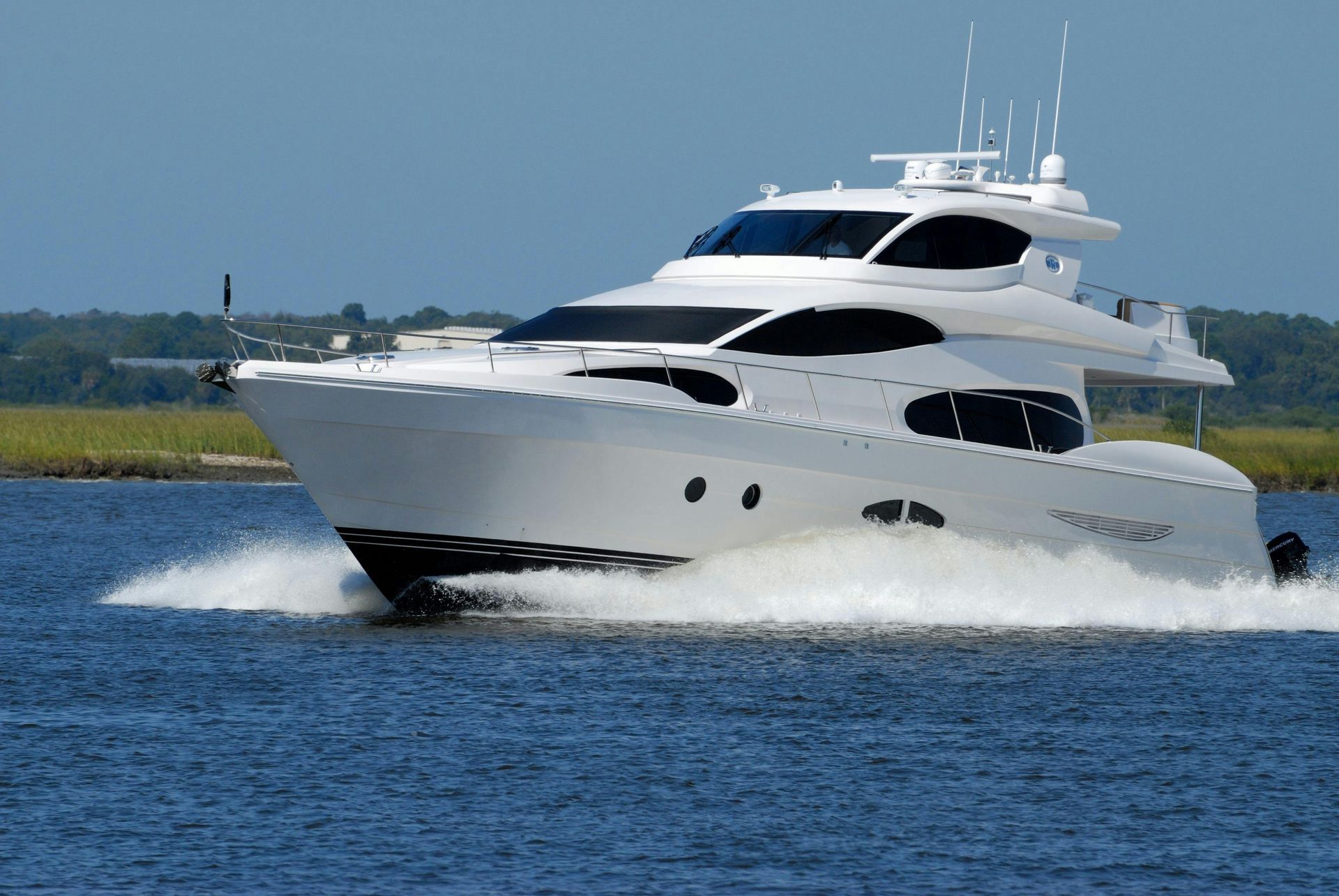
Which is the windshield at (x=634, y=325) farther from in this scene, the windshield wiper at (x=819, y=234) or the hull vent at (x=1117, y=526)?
the hull vent at (x=1117, y=526)

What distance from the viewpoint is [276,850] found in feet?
26.4

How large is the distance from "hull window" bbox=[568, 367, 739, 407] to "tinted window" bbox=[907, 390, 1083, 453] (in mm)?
1778

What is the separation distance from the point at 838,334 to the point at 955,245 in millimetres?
1814

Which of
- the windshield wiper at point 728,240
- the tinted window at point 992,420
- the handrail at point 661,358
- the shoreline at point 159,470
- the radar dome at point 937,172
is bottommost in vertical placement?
the shoreline at point 159,470

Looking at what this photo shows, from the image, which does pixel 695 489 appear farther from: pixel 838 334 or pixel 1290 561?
pixel 1290 561

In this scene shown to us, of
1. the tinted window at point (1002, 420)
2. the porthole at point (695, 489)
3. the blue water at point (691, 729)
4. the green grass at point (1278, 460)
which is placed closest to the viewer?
the blue water at point (691, 729)

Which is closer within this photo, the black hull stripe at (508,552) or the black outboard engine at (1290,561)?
the black hull stripe at (508,552)

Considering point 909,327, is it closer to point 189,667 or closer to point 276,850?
point 189,667

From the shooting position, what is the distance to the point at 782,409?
45.9 ft

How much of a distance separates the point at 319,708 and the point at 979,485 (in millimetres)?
6302

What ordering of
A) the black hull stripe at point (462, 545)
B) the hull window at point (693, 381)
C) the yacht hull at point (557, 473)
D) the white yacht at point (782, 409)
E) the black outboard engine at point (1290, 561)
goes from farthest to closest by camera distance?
the black outboard engine at point (1290, 561) < the hull window at point (693, 381) < the black hull stripe at point (462, 545) < the white yacht at point (782, 409) < the yacht hull at point (557, 473)

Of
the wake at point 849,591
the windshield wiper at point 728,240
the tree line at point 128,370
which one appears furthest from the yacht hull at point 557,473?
the tree line at point 128,370

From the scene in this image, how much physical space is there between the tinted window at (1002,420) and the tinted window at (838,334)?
1.94ft

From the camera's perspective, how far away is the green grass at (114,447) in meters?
32.8
